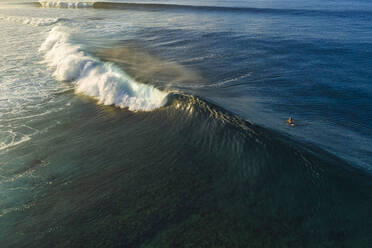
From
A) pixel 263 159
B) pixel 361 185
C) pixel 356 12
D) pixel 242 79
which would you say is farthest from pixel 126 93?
pixel 356 12

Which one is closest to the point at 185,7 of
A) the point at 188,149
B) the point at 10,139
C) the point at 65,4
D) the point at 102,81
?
the point at 65,4

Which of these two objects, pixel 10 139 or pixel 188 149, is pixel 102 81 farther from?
pixel 188 149

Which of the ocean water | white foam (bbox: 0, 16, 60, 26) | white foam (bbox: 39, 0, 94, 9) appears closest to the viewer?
the ocean water

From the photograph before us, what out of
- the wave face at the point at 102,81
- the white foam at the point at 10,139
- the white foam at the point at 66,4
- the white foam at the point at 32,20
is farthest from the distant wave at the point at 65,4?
the white foam at the point at 10,139

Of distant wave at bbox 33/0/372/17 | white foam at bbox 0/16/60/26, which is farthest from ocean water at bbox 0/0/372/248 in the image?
distant wave at bbox 33/0/372/17

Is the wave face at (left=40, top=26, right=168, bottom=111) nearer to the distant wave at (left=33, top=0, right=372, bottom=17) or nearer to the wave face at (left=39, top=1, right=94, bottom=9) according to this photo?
the distant wave at (left=33, top=0, right=372, bottom=17)

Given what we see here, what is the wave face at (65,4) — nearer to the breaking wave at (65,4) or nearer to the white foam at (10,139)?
the breaking wave at (65,4)
